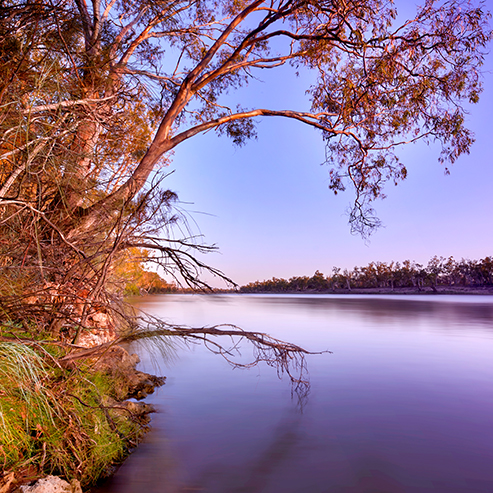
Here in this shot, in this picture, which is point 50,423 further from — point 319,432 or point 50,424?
point 319,432

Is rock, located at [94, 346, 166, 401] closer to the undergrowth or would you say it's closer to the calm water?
the calm water

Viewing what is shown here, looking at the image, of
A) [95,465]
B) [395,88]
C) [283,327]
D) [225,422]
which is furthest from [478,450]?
[283,327]

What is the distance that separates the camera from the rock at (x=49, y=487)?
1601mm

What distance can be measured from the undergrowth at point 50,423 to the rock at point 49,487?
0.43 ft

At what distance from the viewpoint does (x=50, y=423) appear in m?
2.03

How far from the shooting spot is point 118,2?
17.9ft

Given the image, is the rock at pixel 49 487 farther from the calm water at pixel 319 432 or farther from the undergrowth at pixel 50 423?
the calm water at pixel 319 432

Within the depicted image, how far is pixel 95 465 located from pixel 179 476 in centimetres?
62

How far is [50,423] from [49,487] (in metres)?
0.43

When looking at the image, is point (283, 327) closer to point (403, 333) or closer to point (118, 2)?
point (403, 333)

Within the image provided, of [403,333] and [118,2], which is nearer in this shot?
[118,2]

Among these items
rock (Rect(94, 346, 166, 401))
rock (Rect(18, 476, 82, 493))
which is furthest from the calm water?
rock (Rect(18, 476, 82, 493))

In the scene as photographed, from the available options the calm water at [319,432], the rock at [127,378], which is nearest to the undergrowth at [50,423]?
the calm water at [319,432]

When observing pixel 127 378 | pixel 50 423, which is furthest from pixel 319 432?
pixel 50 423
